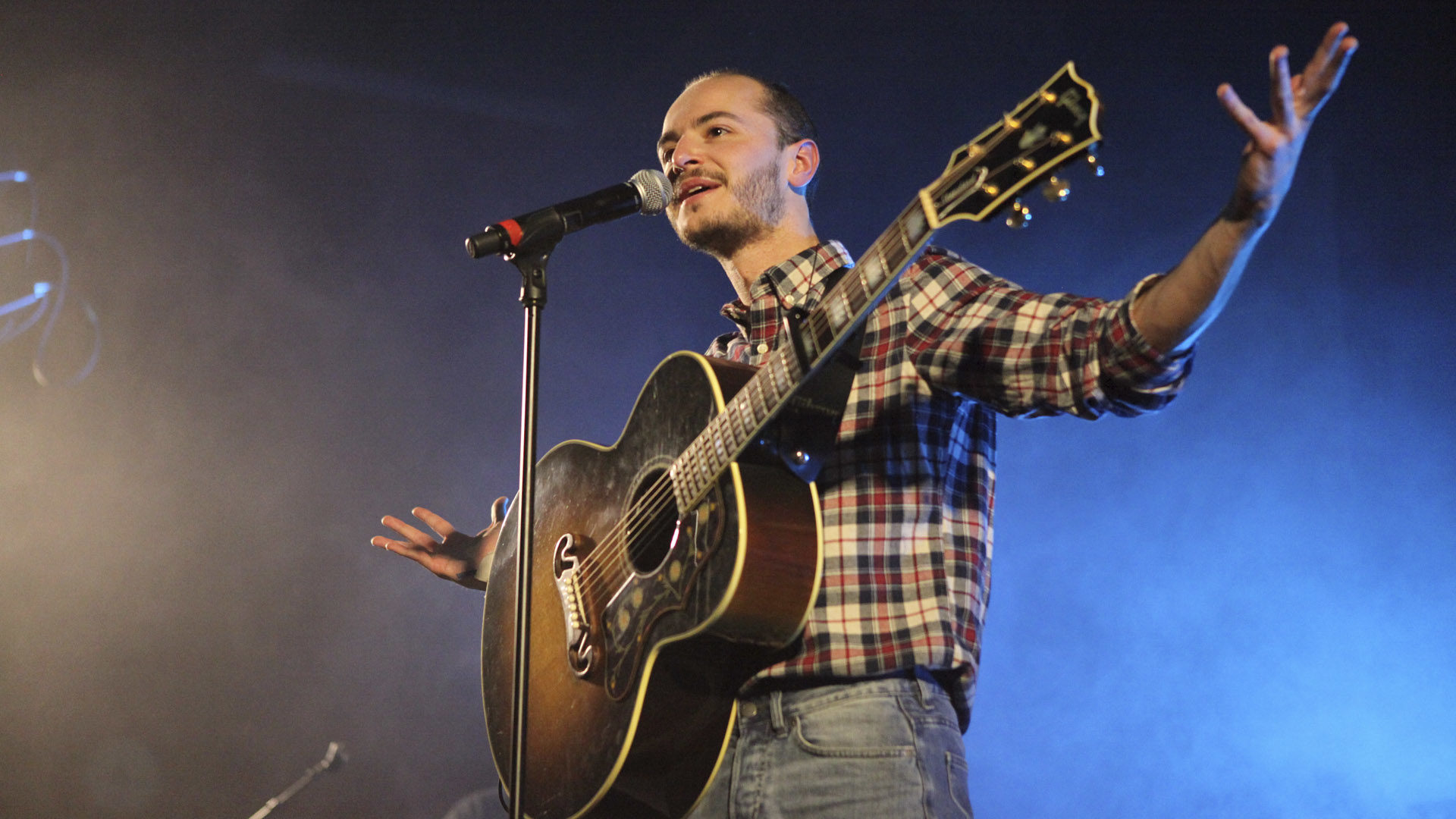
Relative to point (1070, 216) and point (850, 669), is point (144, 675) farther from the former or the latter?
point (1070, 216)

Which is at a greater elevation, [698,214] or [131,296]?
[131,296]

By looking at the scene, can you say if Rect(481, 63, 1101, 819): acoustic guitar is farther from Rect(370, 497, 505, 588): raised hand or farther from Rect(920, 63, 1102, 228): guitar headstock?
Rect(370, 497, 505, 588): raised hand

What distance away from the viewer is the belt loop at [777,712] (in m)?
1.82

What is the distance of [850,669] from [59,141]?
4880 mm

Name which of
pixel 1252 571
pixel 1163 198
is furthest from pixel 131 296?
pixel 1252 571

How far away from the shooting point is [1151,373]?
1471 millimetres

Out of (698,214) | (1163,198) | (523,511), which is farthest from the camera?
(1163,198)

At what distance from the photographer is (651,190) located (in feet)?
6.80

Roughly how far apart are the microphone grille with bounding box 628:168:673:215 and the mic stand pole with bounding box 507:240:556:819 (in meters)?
0.31

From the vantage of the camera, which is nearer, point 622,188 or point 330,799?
point 622,188

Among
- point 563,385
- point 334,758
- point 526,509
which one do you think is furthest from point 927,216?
point 334,758

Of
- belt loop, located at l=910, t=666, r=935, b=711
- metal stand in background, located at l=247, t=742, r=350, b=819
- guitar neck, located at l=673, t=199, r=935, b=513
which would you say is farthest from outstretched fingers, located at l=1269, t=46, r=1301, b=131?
metal stand in background, located at l=247, t=742, r=350, b=819

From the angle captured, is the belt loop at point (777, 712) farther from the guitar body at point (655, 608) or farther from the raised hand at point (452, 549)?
the raised hand at point (452, 549)

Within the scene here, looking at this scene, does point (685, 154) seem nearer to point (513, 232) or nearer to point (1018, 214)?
point (513, 232)
